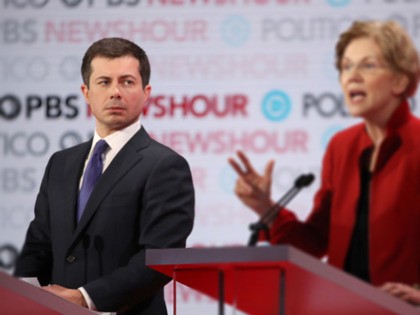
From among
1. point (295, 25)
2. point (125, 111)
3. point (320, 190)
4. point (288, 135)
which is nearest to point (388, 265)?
point (320, 190)

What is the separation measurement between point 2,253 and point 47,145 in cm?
51

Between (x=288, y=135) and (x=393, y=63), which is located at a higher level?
(x=393, y=63)

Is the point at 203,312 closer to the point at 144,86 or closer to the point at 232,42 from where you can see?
the point at 144,86

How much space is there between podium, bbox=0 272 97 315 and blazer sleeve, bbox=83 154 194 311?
0.37 m

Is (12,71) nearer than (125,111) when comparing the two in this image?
No

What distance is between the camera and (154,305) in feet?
9.65

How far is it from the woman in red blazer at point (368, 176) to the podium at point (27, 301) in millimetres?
1740

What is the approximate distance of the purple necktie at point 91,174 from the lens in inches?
123

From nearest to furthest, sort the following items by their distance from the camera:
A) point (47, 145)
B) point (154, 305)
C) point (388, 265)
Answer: point (154, 305), point (388, 265), point (47, 145)

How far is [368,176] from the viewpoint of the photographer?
13.2 ft

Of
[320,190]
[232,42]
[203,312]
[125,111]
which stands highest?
[232,42]

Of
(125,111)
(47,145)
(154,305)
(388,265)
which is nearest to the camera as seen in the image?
(154,305)

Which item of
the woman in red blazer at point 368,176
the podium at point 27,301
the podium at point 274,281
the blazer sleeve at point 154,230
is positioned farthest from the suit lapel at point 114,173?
the woman in red blazer at point 368,176

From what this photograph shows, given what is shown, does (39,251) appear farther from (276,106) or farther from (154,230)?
(276,106)
